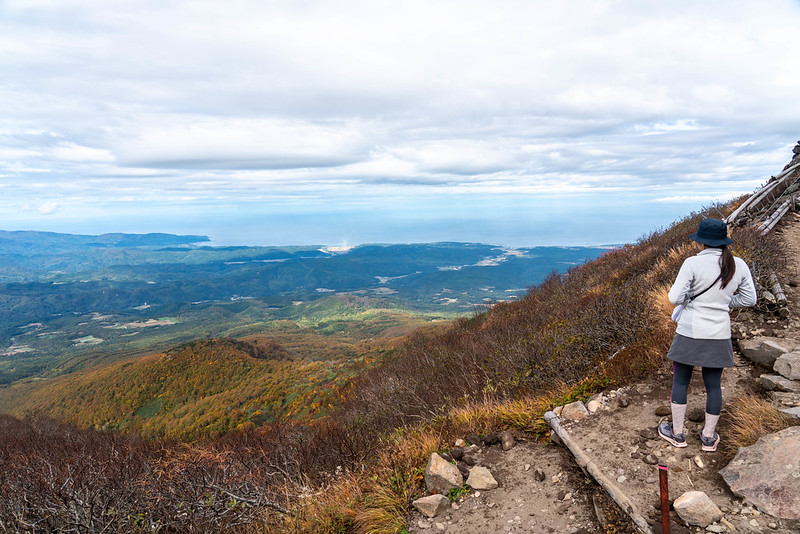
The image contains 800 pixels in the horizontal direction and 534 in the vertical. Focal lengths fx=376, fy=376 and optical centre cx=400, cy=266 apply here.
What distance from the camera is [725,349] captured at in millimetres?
3809

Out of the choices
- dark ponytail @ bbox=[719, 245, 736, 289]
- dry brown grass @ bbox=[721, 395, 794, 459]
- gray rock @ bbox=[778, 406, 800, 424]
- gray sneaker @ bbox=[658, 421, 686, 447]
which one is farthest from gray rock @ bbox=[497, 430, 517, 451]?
dark ponytail @ bbox=[719, 245, 736, 289]

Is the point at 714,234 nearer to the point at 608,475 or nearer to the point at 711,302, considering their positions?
the point at 711,302

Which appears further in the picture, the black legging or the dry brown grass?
the black legging

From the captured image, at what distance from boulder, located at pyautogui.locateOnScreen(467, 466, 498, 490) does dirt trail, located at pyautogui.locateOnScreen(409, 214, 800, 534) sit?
7cm

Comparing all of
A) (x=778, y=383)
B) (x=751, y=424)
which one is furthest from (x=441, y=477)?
(x=778, y=383)

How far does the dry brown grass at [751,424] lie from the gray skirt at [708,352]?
0.73 metres

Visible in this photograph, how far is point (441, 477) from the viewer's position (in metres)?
4.34

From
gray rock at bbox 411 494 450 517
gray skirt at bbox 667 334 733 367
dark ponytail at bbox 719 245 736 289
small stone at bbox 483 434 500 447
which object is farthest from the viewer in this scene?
small stone at bbox 483 434 500 447

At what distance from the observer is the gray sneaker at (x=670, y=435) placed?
4.11 metres

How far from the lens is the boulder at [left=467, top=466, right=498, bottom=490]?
4.31 metres

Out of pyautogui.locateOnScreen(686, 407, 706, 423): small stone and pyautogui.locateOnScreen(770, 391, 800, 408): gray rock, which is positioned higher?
pyautogui.locateOnScreen(770, 391, 800, 408): gray rock

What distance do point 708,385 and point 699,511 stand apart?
136 cm

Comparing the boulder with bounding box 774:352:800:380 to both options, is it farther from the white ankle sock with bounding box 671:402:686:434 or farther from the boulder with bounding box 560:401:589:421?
the boulder with bounding box 560:401:589:421

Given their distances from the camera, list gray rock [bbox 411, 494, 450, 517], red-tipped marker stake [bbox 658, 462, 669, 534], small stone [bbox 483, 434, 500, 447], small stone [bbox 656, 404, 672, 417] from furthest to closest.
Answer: small stone [bbox 483, 434, 500, 447] → small stone [bbox 656, 404, 672, 417] → gray rock [bbox 411, 494, 450, 517] → red-tipped marker stake [bbox 658, 462, 669, 534]
